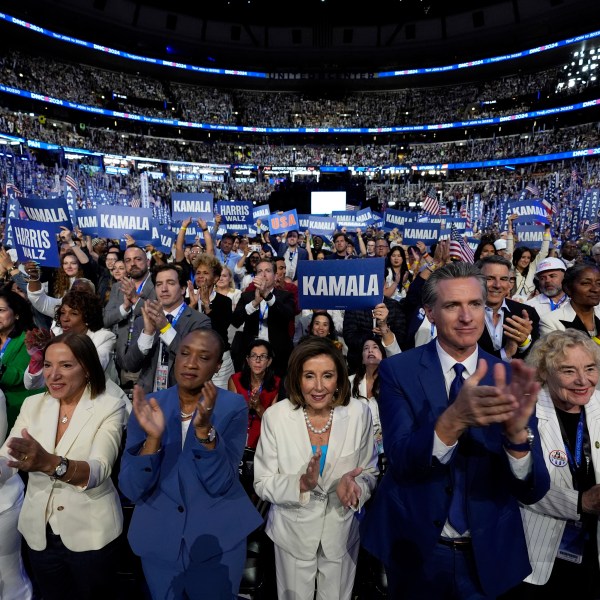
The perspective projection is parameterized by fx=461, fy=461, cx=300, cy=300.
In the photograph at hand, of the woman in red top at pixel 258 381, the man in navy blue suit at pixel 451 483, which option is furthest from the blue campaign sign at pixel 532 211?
the man in navy blue suit at pixel 451 483

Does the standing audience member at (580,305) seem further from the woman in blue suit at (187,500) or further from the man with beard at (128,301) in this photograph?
the man with beard at (128,301)

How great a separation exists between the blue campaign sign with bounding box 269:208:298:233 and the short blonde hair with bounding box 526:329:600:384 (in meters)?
8.77

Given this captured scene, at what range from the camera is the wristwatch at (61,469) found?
89.4 inches

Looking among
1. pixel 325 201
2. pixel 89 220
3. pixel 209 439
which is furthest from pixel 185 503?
pixel 325 201

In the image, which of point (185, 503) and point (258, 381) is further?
point (258, 381)

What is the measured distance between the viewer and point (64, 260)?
639cm

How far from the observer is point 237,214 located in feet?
38.9

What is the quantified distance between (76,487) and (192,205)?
7.76 meters

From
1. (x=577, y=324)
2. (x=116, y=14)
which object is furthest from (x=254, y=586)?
(x=116, y=14)

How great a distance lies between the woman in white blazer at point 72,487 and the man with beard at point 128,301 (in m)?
1.44

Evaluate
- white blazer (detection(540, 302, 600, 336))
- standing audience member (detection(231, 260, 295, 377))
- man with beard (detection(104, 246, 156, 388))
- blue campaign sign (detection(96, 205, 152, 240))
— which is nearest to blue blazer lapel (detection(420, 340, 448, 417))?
white blazer (detection(540, 302, 600, 336))

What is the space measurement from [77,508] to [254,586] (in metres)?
1.55

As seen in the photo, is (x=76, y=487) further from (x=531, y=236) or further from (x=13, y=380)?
(x=531, y=236)

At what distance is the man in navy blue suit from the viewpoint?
74.7 inches
